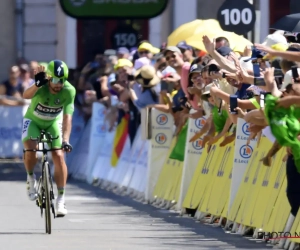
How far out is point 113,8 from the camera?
103 feet

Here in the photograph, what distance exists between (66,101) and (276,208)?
10.5 feet

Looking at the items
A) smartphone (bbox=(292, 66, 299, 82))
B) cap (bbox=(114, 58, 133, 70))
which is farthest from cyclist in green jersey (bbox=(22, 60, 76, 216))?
cap (bbox=(114, 58, 133, 70))

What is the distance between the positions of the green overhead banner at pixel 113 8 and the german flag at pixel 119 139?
7.63m

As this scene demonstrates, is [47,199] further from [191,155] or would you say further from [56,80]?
[191,155]

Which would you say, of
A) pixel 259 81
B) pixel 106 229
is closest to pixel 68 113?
pixel 106 229

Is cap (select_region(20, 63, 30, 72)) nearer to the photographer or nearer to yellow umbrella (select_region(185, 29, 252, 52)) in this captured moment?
the photographer

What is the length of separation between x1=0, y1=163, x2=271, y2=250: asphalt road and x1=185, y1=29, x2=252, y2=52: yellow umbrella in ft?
7.75

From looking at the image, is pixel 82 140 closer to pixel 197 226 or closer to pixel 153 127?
pixel 153 127

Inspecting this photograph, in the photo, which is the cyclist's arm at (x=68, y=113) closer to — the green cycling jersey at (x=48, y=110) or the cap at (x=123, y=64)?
the green cycling jersey at (x=48, y=110)

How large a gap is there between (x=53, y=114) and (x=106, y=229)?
146 cm

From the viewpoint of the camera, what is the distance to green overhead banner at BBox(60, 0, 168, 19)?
30.4m

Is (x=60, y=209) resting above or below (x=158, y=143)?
below

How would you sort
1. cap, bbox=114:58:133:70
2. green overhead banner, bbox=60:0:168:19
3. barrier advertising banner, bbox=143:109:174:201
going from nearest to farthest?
1. barrier advertising banner, bbox=143:109:174:201
2. cap, bbox=114:58:133:70
3. green overhead banner, bbox=60:0:168:19

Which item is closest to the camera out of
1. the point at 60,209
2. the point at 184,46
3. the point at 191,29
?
the point at 60,209
